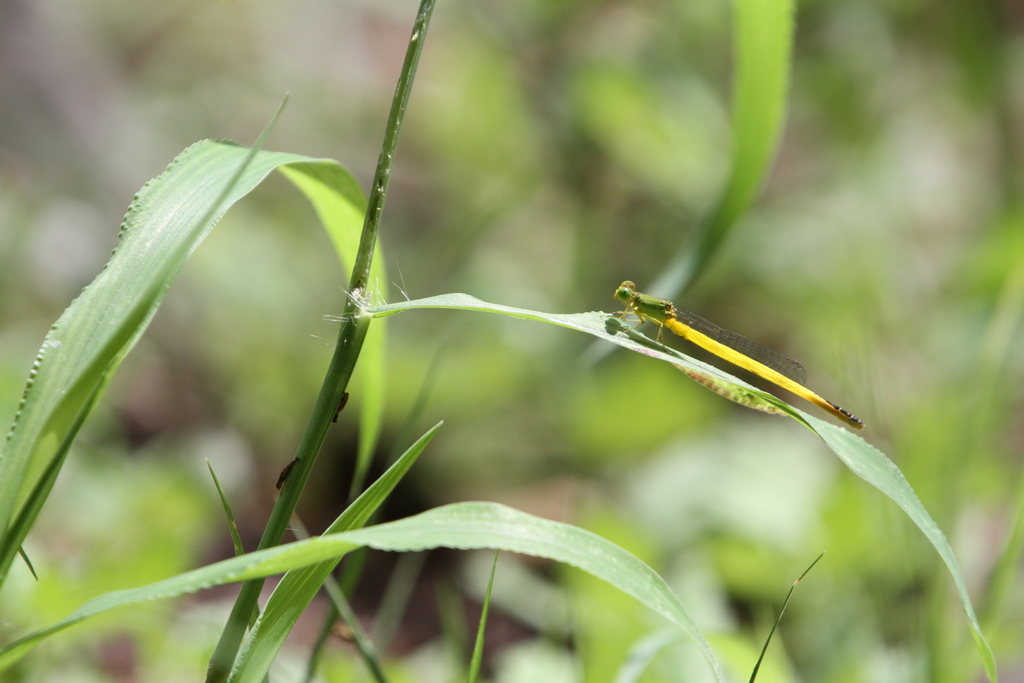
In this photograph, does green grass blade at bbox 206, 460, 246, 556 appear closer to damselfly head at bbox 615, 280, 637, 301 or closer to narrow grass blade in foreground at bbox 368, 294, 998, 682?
narrow grass blade in foreground at bbox 368, 294, 998, 682

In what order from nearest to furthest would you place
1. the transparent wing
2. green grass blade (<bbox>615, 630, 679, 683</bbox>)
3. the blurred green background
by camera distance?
green grass blade (<bbox>615, 630, 679, 683</bbox>) → the transparent wing → the blurred green background

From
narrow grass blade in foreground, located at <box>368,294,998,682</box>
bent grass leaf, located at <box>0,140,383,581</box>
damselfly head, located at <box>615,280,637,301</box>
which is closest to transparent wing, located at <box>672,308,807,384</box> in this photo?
damselfly head, located at <box>615,280,637,301</box>

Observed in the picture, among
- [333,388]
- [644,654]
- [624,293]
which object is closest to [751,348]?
[624,293]

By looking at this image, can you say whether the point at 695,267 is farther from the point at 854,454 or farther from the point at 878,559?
the point at 878,559

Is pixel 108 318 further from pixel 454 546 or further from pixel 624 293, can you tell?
pixel 624 293

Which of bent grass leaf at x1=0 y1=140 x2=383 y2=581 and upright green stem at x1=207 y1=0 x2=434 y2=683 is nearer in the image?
bent grass leaf at x1=0 y1=140 x2=383 y2=581

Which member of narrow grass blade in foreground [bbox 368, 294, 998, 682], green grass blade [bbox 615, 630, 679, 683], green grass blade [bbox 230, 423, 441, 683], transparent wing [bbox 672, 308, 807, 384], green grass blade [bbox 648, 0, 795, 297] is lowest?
green grass blade [bbox 230, 423, 441, 683]
